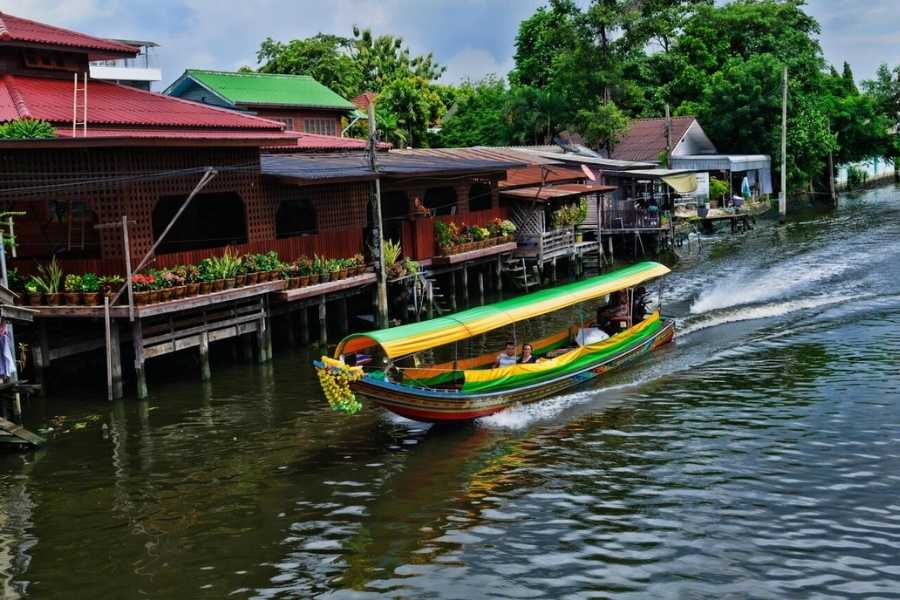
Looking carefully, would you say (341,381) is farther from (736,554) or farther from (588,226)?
(588,226)

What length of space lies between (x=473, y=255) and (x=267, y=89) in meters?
18.8

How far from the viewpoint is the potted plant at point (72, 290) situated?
22.2 m

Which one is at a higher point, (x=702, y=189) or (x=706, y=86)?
(x=706, y=86)

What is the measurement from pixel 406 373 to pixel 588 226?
27337 millimetres

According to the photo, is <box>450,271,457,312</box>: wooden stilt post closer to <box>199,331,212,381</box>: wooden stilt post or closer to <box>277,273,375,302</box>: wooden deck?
<box>277,273,375,302</box>: wooden deck

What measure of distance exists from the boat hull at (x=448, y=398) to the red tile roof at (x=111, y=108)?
1092 centimetres

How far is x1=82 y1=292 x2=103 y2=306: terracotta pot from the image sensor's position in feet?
72.3

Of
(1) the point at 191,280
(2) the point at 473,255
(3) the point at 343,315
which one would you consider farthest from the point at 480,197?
(1) the point at 191,280

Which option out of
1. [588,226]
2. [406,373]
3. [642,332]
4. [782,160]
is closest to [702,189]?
[782,160]

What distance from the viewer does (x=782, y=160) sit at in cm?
5928

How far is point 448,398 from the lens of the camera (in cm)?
1919

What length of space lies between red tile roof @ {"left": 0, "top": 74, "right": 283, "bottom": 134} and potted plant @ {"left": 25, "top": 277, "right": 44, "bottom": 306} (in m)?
3.78

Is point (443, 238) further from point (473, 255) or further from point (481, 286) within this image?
point (481, 286)

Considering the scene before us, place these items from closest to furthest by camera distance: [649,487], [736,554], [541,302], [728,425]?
[736,554], [649,487], [728,425], [541,302]
